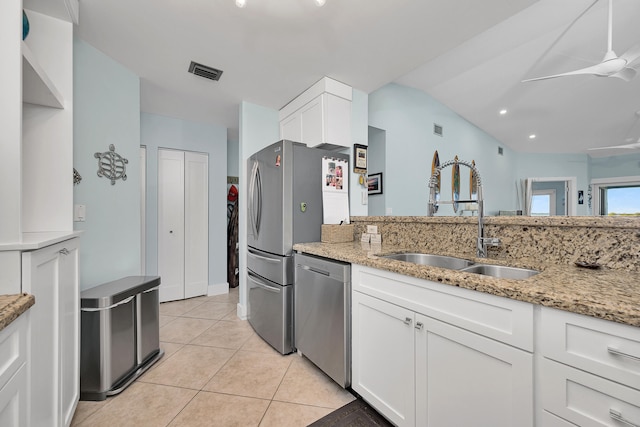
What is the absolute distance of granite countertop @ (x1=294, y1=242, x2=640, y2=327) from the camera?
0.67 meters

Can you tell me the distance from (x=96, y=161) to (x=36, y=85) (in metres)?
0.88

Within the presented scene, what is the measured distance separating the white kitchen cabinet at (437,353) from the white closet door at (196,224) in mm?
2793

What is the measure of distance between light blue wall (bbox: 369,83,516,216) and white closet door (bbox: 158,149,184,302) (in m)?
2.69

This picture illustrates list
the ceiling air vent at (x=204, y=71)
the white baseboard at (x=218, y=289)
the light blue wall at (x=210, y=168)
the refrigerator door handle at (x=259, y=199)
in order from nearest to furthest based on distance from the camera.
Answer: the ceiling air vent at (x=204, y=71) < the refrigerator door handle at (x=259, y=199) < the light blue wall at (x=210, y=168) < the white baseboard at (x=218, y=289)

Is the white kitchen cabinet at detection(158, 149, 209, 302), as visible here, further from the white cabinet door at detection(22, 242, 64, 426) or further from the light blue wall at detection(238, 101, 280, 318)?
the white cabinet door at detection(22, 242, 64, 426)

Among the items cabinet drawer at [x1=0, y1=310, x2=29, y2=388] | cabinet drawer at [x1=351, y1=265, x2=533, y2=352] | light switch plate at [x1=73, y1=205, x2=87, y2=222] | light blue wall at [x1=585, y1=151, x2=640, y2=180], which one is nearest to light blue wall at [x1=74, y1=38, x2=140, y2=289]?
light switch plate at [x1=73, y1=205, x2=87, y2=222]

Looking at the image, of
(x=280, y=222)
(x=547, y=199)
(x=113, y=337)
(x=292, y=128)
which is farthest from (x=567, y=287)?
(x=547, y=199)

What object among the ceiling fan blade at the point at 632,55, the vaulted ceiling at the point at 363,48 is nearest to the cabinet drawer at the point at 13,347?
the vaulted ceiling at the point at 363,48

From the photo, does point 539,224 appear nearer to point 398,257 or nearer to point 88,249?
point 398,257

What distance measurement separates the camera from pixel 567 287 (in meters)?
0.83

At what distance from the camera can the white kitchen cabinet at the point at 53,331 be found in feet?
3.05

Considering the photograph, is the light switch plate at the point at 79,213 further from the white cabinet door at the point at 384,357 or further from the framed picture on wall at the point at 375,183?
the framed picture on wall at the point at 375,183

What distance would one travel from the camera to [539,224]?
1.32m

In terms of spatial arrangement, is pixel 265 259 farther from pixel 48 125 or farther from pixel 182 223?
pixel 182 223
